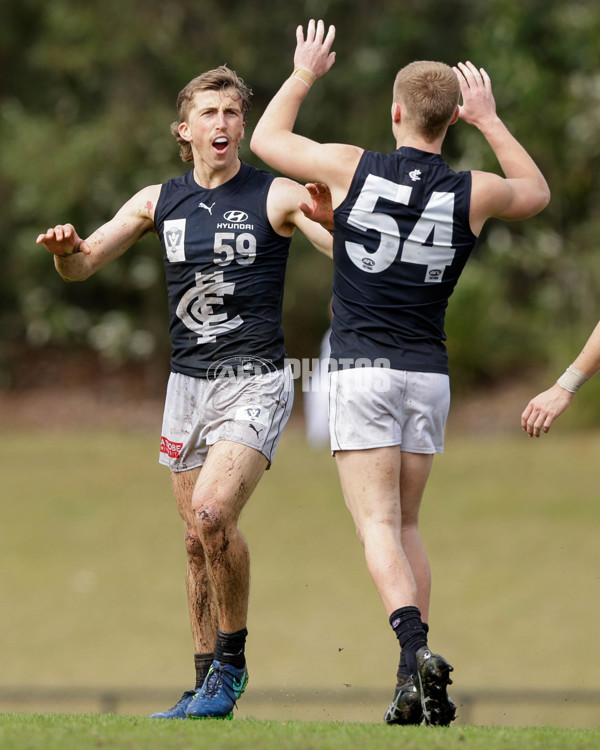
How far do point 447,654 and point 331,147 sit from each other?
398 inches

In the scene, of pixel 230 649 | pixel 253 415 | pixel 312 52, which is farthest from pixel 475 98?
pixel 230 649

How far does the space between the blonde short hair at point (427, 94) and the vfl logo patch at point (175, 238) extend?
1.18 m

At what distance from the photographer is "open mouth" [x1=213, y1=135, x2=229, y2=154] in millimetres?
5441

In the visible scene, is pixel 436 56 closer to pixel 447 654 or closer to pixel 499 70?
pixel 499 70

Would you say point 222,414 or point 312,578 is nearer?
point 222,414

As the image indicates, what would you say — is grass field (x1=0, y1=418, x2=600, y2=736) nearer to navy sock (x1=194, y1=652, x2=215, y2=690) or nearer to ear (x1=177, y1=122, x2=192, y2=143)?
navy sock (x1=194, y1=652, x2=215, y2=690)

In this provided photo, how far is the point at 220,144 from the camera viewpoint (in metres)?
5.45

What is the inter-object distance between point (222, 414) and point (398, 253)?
111 cm

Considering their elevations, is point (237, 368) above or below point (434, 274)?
below

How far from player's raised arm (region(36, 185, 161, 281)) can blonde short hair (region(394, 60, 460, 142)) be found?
1.35 meters

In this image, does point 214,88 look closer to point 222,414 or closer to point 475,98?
point 475,98

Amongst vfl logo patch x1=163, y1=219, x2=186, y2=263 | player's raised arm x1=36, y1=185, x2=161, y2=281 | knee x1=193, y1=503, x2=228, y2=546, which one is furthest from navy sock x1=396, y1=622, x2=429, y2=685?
player's raised arm x1=36, y1=185, x2=161, y2=281

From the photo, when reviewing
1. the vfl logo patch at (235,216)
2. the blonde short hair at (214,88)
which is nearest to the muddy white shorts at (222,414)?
the vfl logo patch at (235,216)

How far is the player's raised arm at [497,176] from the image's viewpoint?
4984 mm
